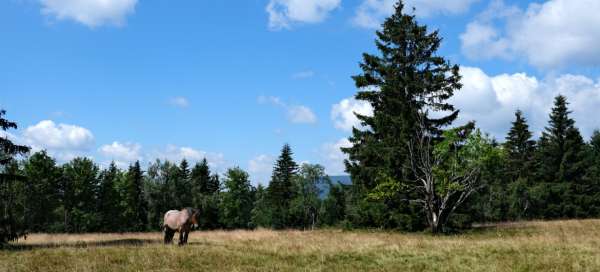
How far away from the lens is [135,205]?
66.6m

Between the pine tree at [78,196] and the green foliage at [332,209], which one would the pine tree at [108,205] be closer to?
the pine tree at [78,196]

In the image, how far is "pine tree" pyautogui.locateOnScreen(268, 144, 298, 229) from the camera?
67312 mm

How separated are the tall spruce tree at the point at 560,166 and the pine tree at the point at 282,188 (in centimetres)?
3273

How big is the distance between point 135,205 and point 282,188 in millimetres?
21053

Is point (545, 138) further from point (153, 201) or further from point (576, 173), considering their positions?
point (153, 201)

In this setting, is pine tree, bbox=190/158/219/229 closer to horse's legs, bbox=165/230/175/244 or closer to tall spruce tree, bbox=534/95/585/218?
tall spruce tree, bbox=534/95/585/218

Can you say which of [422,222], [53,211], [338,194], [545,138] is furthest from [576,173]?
[53,211]

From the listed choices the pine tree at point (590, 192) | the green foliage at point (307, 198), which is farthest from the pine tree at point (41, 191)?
the pine tree at point (590, 192)

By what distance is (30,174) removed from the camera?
53.3m

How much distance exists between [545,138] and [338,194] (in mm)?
27313

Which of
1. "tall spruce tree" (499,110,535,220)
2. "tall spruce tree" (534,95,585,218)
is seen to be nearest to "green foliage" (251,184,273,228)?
"tall spruce tree" (499,110,535,220)

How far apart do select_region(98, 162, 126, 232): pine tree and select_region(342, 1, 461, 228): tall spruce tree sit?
40.5m

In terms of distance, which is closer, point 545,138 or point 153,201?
point 545,138

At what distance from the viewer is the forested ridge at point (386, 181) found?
29562 mm
